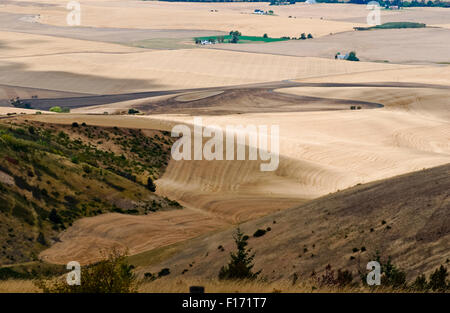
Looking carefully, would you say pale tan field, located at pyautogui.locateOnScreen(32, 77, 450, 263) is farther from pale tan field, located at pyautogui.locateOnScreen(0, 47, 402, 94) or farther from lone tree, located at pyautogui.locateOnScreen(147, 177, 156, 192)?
pale tan field, located at pyautogui.locateOnScreen(0, 47, 402, 94)

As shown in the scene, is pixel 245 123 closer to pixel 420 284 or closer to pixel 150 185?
pixel 150 185

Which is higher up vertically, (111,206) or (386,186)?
(386,186)

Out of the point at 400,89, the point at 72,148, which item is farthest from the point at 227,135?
the point at 400,89

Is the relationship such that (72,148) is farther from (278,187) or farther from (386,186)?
(386,186)

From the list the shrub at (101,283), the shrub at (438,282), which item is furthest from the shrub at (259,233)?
the shrub at (101,283)

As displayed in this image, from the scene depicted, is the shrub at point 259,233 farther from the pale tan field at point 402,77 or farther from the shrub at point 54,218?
the pale tan field at point 402,77

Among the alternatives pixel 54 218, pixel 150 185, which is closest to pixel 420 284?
pixel 54 218

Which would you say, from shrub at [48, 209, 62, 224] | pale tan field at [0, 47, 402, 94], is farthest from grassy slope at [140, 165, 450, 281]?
pale tan field at [0, 47, 402, 94]
